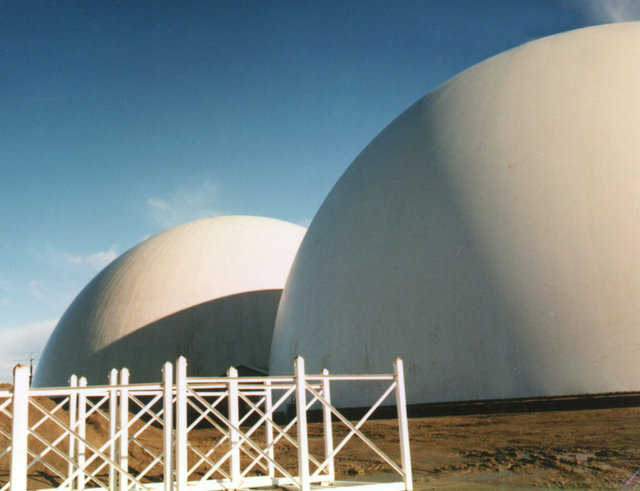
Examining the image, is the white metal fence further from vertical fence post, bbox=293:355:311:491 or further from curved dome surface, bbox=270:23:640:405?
curved dome surface, bbox=270:23:640:405

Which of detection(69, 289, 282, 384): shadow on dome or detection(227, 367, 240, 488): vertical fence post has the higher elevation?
detection(69, 289, 282, 384): shadow on dome

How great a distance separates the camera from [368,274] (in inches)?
540

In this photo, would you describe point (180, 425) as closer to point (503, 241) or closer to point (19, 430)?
point (19, 430)

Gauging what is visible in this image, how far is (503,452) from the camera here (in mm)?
9500

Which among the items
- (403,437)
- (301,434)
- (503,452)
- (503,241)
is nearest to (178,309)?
(503,241)

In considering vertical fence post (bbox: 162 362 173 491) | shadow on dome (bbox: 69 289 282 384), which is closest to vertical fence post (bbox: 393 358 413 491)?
vertical fence post (bbox: 162 362 173 491)

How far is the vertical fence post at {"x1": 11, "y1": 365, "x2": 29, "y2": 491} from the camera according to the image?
5.34m

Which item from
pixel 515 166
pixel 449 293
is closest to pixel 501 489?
pixel 449 293

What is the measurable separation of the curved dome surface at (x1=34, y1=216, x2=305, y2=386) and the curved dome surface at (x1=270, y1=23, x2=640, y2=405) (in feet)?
30.0

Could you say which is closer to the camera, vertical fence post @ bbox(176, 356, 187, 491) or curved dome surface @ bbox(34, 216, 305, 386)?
vertical fence post @ bbox(176, 356, 187, 491)

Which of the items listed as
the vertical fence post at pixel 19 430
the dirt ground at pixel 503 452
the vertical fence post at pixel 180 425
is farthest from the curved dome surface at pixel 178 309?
the vertical fence post at pixel 19 430

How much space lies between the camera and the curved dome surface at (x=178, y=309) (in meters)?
24.3

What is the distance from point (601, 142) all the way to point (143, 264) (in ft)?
68.3

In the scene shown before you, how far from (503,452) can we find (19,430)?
290 inches
